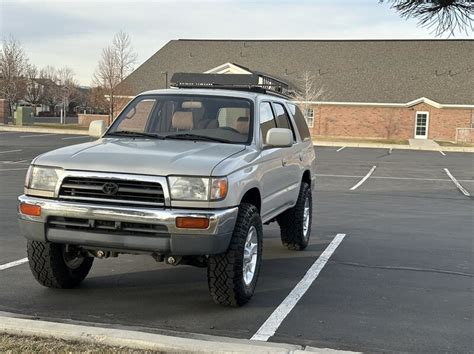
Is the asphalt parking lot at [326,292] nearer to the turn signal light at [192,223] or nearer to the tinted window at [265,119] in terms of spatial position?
the turn signal light at [192,223]

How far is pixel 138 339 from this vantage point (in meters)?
4.07

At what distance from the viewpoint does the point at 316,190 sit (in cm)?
1534

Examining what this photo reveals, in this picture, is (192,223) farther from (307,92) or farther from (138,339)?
(307,92)

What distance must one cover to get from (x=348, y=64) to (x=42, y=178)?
42.8m

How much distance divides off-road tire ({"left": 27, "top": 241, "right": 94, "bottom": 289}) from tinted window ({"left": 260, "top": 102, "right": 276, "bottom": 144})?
2.36m

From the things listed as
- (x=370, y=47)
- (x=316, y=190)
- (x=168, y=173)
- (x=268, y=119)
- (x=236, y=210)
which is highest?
(x=370, y=47)

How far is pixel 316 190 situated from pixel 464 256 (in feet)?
25.1

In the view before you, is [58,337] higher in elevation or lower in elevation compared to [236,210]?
lower

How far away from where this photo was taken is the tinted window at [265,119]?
6.25 metres

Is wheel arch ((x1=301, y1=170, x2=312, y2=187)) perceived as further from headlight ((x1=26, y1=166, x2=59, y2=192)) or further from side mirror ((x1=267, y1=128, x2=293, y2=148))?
headlight ((x1=26, y1=166, x2=59, y2=192))

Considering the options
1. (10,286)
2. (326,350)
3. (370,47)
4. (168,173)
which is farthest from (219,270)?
(370,47)

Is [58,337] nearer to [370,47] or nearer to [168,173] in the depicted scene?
[168,173]

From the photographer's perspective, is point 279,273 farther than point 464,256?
No

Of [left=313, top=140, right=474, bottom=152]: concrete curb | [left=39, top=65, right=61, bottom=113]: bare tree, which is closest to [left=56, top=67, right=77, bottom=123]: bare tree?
[left=39, top=65, right=61, bottom=113]: bare tree
